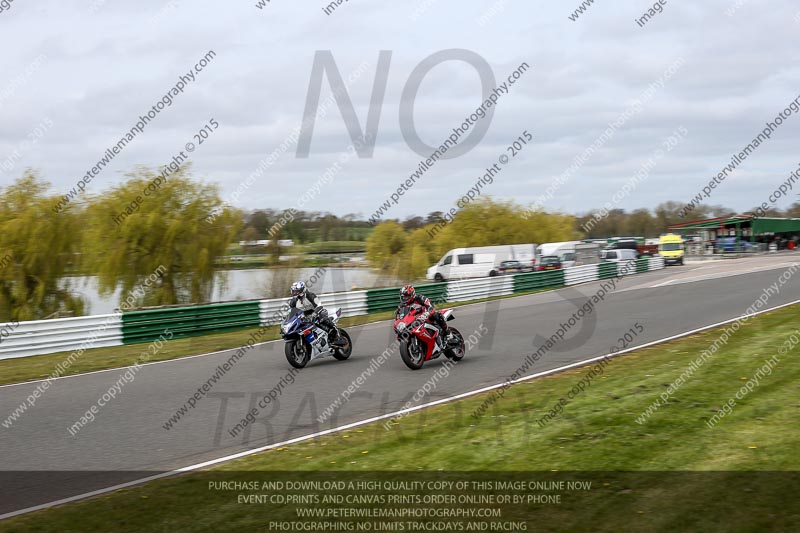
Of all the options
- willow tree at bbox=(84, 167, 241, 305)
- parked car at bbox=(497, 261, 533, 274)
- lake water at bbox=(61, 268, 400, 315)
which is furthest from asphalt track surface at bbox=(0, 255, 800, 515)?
parked car at bbox=(497, 261, 533, 274)

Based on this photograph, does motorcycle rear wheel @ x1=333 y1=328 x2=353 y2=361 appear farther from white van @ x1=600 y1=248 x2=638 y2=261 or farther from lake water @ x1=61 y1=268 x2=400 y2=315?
white van @ x1=600 y1=248 x2=638 y2=261

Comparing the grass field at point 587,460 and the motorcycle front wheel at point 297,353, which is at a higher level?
the motorcycle front wheel at point 297,353

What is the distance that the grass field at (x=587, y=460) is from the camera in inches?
219

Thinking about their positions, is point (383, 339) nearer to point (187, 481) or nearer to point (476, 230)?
point (187, 481)

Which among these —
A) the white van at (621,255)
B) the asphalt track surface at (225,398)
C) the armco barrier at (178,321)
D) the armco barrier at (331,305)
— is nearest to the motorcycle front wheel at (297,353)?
the asphalt track surface at (225,398)

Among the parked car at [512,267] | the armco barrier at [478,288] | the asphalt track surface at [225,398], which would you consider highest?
the parked car at [512,267]

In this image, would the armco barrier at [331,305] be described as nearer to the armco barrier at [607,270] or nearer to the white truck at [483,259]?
the armco barrier at [607,270]

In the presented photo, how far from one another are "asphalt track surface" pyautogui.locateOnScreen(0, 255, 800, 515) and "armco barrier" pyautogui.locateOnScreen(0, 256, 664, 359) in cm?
374

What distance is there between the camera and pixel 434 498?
6035 mm

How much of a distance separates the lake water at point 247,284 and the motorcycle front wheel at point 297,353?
16.4m

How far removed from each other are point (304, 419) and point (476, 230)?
60845 mm

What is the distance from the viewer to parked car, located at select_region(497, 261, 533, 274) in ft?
153

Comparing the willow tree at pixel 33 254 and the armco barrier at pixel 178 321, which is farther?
the willow tree at pixel 33 254

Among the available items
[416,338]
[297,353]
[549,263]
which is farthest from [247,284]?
[416,338]
